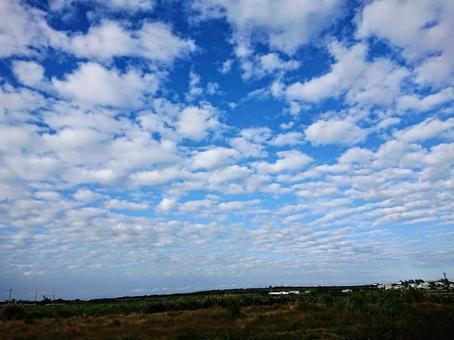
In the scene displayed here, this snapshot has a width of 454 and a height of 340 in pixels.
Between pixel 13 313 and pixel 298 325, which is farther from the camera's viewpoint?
pixel 13 313

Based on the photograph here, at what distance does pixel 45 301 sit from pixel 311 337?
404ft

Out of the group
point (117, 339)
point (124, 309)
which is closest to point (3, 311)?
point (124, 309)

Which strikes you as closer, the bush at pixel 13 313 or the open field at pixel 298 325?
the open field at pixel 298 325

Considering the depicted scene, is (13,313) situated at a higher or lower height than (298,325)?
higher

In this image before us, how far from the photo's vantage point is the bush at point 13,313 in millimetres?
54081

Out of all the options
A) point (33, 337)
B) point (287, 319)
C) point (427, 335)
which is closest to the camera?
point (427, 335)

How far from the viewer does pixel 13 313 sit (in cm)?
5538

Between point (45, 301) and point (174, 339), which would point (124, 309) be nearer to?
point (174, 339)

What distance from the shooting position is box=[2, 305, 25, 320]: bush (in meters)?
54.1

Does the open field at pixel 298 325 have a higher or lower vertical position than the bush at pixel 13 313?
lower

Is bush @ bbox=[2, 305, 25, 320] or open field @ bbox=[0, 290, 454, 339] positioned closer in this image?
open field @ bbox=[0, 290, 454, 339]

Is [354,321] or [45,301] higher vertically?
[45,301]

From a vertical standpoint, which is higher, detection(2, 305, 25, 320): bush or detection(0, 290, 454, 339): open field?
detection(2, 305, 25, 320): bush

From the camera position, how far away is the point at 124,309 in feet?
201
